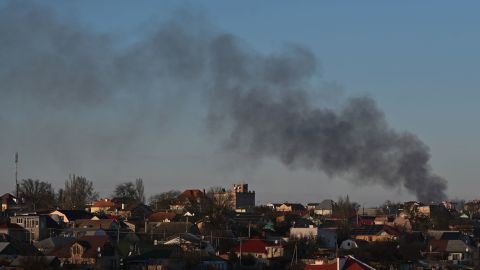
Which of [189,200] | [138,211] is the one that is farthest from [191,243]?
[189,200]

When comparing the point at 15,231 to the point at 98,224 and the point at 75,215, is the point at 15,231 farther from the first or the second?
the point at 75,215

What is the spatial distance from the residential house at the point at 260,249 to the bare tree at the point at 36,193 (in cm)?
4509

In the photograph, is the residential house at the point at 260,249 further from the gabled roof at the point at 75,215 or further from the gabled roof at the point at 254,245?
the gabled roof at the point at 75,215

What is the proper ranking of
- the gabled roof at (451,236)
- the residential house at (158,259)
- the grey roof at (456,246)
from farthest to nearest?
the gabled roof at (451,236)
the grey roof at (456,246)
the residential house at (158,259)

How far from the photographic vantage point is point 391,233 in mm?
67375

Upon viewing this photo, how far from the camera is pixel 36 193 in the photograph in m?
101

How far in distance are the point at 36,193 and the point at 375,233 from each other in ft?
155

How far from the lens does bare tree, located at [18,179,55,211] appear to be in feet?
322

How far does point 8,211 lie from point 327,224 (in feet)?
99.8

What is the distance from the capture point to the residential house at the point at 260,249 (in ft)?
181

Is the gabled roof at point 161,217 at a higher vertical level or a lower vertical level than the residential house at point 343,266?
higher

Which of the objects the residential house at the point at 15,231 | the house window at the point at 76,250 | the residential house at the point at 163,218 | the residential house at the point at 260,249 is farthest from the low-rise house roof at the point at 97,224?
the house window at the point at 76,250

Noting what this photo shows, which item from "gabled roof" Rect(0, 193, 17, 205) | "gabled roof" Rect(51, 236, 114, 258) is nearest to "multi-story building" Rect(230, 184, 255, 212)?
"gabled roof" Rect(0, 193, 17, 205)

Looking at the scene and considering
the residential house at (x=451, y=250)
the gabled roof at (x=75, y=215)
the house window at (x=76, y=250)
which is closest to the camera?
the house window at (x=76, y=250)
